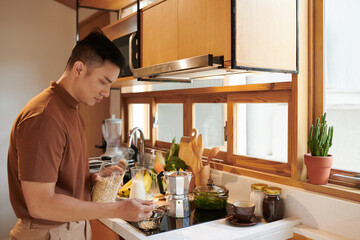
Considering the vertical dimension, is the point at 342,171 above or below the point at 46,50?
below

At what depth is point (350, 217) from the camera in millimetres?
1450

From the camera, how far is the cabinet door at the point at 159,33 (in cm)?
191

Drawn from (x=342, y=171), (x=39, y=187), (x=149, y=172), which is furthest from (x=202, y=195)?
(x=39, y=187)

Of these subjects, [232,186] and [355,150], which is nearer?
[355,150]

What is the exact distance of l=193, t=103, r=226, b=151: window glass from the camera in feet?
7.80

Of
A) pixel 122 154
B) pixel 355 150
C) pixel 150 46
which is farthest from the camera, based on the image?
pixel 122 154

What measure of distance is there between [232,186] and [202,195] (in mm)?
255

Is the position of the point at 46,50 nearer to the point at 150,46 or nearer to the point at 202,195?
the point at 150,46

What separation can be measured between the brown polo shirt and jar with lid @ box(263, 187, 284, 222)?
88 centimetres

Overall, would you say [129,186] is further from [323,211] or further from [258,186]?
[323,211]

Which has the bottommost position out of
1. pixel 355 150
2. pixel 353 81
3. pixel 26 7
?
pixel 355 150

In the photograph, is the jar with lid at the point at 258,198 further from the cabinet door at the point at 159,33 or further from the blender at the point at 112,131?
the blender at the point at 112,131

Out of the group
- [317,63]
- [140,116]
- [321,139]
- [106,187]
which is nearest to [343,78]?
[317,63]

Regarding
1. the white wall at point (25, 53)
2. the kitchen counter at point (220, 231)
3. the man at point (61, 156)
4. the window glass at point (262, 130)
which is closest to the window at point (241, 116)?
the window glass at point (262, 130)
